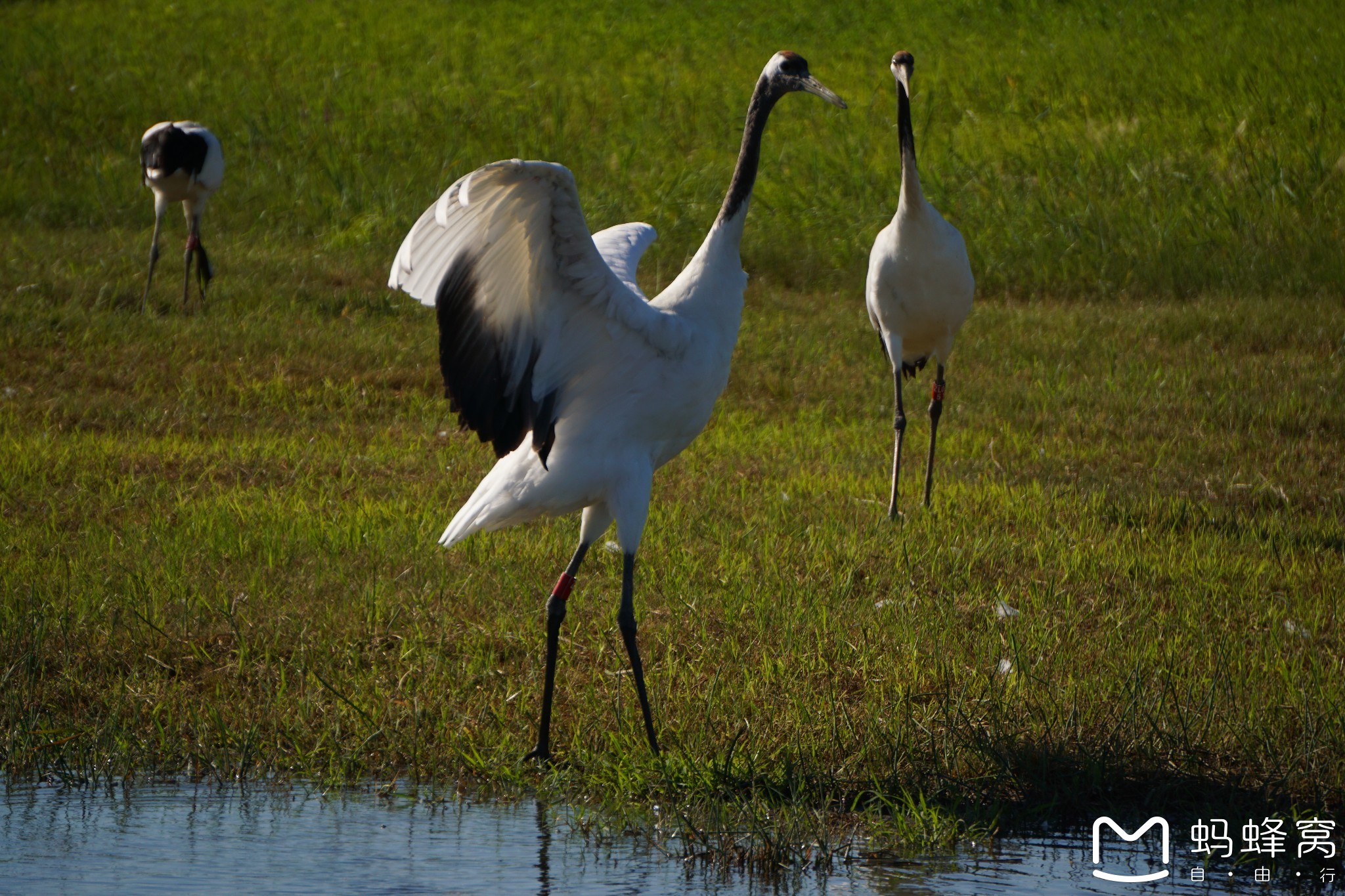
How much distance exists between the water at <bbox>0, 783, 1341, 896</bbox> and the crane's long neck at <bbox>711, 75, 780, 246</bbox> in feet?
5.82

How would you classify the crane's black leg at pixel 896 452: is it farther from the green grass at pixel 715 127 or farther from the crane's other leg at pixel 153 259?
the crane's other leg at pixel 153 259

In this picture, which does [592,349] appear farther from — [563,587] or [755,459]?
[755,459]

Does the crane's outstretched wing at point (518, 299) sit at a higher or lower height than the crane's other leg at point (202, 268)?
lower

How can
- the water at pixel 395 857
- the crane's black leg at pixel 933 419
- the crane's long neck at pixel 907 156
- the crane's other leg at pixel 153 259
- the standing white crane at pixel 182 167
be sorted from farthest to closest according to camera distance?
1. the standing white crane at pixel 182 167
2. the crane's other leg at pixel 153 259
3. the crane's long neck at pixel 907 156
4. the crane's black leg at pixel 933 419
5. the water at pixel 395 857

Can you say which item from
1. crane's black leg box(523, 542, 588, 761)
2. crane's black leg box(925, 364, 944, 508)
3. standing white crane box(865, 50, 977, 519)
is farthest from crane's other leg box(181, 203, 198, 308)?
crane's black leg box(523, 542, 588, 761)

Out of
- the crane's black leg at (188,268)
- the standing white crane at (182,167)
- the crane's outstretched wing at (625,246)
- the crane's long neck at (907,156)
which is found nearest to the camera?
the crane's outstretched wing at (625,246)

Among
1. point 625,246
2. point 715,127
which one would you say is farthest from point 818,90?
point 715,127

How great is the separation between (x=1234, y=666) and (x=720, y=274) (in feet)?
6.55

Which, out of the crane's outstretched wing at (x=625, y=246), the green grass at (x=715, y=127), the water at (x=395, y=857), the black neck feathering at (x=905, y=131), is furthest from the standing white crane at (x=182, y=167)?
the water at (x=395, y=857)

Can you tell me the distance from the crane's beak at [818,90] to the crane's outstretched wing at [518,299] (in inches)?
32.7

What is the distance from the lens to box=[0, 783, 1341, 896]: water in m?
3.32

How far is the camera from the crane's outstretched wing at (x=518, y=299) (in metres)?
3.93

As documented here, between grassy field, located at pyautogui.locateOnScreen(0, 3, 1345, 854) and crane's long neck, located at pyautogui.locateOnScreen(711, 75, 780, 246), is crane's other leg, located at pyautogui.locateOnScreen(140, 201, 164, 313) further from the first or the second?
crane's long neck, located at pyautogui.locateOnScreen(711, 75, 780, 246)

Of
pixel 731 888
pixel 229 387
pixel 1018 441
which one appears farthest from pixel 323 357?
pixel 731 888
